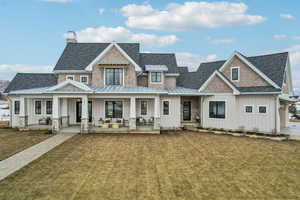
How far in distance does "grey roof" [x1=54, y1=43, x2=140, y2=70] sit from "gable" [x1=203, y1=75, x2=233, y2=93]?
802 centimetres

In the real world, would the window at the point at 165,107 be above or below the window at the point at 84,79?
below

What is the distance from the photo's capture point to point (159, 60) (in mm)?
21641

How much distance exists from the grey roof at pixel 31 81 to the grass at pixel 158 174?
1291cm

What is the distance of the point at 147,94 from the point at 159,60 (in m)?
6.92

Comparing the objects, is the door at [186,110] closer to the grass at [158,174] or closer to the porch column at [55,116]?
the grass at [158,174]

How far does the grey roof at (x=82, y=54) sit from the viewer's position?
1942cm

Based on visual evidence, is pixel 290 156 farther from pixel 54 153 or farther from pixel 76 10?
pixel 76 10

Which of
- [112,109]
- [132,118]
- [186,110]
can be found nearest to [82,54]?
[112,109]

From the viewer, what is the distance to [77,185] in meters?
6.30

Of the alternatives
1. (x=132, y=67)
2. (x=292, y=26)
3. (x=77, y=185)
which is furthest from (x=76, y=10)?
(x=292, y=26)

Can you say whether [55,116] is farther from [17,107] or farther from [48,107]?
[17,107]

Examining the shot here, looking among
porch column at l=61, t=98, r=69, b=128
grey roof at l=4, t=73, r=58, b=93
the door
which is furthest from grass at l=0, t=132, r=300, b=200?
grey roof at l=4, t=73, r=58, b=93

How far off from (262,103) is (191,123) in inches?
267

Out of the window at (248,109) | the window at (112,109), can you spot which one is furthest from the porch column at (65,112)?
the window at (248,109)
